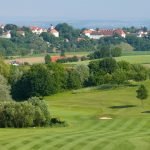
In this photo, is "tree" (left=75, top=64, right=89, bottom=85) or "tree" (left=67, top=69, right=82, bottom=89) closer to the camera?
"tree" (left=67, top=69, right=82, bottom=89)

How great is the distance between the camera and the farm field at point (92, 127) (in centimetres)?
3309

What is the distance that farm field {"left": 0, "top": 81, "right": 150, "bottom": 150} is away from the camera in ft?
109

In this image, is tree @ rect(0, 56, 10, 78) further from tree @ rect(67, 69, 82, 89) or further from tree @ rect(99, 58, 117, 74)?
tree @ rect(99, 58, 117, 74)

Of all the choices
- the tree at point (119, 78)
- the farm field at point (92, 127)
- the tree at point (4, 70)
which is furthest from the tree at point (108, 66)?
the tree at point (4, 70)

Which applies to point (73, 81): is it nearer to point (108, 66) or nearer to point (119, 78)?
point (119, 78)

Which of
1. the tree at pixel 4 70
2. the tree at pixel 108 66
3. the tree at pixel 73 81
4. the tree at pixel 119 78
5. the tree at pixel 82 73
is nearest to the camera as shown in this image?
the tree at pixel 4 70

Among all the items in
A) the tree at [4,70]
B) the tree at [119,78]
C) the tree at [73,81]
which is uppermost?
the tree at [4,70]

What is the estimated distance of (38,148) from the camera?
1272 inches

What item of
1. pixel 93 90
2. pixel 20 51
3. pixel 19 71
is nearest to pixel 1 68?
pixel 19 71

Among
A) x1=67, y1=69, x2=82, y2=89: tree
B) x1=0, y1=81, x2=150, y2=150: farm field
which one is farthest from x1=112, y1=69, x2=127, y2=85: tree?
x1=67, y1=69, x2=82, y2=89: tree

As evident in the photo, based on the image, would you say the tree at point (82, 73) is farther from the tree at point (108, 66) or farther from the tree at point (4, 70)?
the tree at point (4, 70)

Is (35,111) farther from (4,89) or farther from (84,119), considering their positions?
(4,89)

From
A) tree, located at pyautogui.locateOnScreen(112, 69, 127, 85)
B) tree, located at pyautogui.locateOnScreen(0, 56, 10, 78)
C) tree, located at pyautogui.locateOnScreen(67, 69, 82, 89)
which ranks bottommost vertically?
tree, located at pyautogui.locateOnScreen(67, 69, 82, 89)

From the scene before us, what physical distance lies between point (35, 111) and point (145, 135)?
14.3 m
